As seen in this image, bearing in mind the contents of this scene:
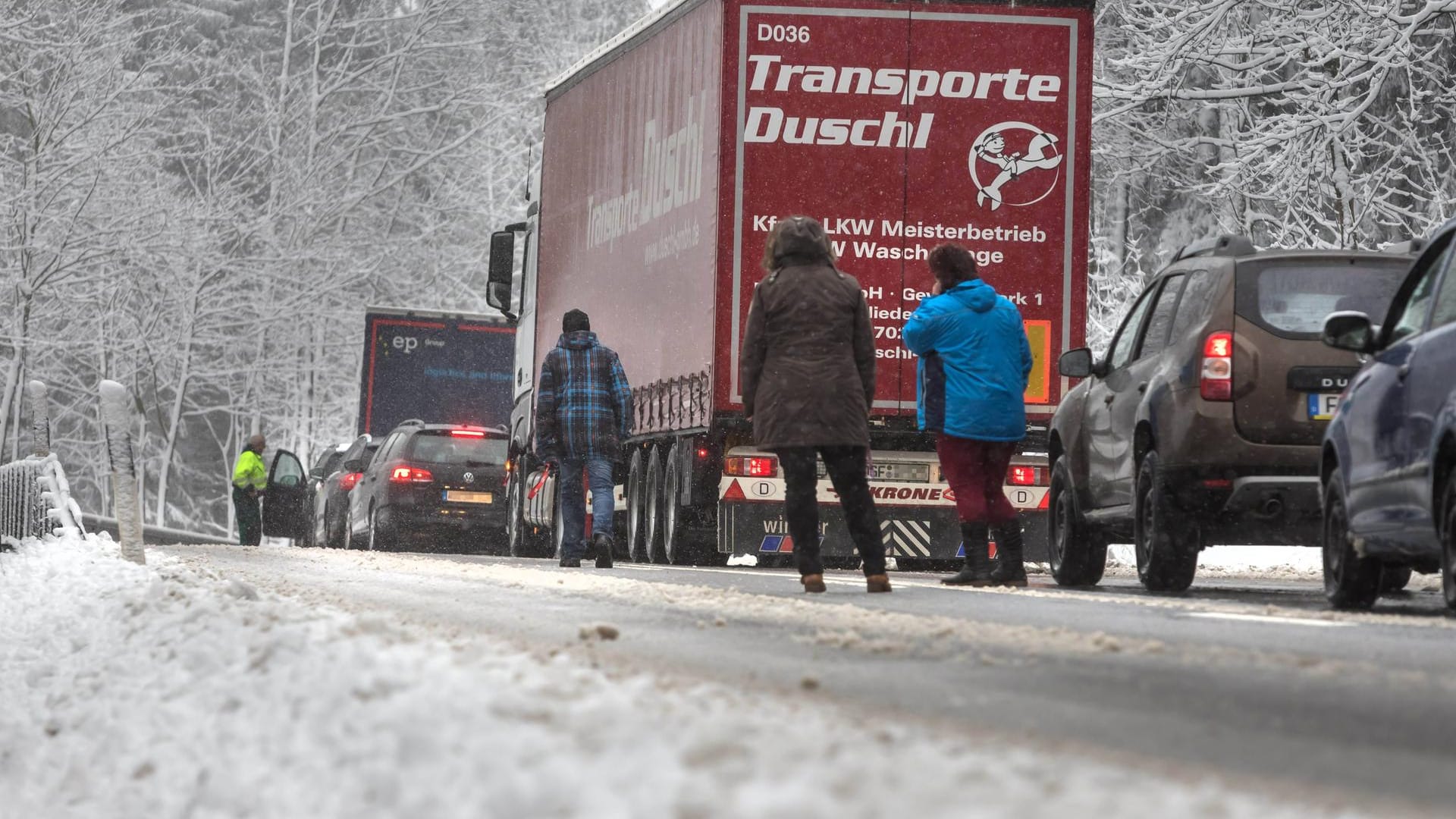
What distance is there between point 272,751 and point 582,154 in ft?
50.2

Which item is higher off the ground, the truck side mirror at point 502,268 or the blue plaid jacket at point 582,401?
the truck side mirror at point 502,268

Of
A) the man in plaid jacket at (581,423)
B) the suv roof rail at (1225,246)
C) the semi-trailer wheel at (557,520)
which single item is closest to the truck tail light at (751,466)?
the man in plaid jacket at (581,423)

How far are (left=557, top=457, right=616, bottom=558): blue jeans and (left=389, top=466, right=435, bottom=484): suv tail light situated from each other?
9089 millimetres

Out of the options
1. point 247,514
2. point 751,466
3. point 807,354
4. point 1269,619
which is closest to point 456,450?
point 247,514

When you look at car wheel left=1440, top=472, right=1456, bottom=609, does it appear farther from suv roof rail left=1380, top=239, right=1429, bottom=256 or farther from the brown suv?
suv roof rail left=1380, top=239, right=1429, bottom=256

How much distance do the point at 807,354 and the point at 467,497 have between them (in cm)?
1459

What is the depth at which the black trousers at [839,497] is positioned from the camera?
10570mm

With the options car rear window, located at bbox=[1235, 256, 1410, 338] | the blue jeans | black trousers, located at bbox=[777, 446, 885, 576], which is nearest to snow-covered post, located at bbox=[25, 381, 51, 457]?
the blue jeans

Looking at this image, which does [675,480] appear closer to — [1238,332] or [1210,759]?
[1238,332]

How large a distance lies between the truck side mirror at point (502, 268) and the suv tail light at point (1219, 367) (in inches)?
539

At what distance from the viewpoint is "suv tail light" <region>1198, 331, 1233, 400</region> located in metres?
10.5

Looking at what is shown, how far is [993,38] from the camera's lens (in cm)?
1562

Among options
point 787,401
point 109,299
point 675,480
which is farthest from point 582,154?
point 109,299

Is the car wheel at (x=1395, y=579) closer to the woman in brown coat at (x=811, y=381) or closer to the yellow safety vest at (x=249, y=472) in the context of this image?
the woman in brown coat at (x=811, y=381)
